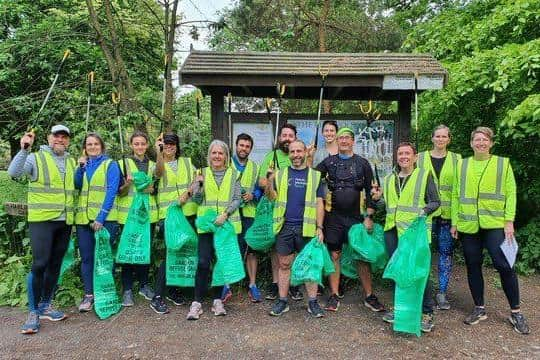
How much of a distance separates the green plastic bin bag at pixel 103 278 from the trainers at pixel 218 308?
1056 mm

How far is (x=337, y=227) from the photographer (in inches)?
182

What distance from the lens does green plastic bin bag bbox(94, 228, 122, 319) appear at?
4.56 m

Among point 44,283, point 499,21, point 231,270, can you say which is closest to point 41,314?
point 44,283

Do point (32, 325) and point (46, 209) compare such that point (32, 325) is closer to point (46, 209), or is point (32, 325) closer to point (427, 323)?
point (46, 209)

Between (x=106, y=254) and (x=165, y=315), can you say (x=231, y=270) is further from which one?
(x=106, y=254)

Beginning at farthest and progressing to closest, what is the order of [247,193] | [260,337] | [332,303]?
[247,193] < [332,303] < [260,337]

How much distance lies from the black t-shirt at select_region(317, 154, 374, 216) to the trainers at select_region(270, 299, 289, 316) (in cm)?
114

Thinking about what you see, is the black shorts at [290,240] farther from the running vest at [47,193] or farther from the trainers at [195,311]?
the running vest at [47,193]

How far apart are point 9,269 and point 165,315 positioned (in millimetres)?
2619

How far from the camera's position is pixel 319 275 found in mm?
4348

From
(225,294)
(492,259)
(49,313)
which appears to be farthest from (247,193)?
(492,259)

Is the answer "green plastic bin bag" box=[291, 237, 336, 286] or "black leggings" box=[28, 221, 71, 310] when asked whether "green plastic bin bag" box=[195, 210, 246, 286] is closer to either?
"green plastic bin bag" box=[291, 237, 336, 286]

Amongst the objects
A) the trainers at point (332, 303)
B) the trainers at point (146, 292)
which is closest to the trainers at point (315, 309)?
the trainers at point (332, 303)

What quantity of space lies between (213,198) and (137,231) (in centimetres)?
92
